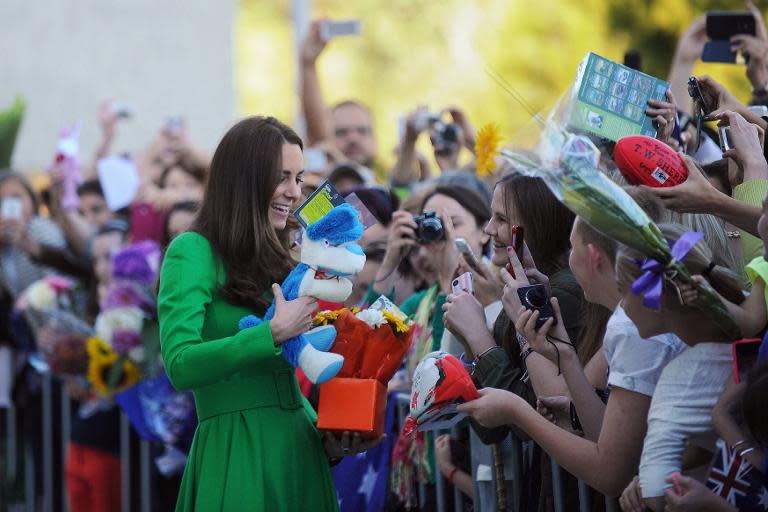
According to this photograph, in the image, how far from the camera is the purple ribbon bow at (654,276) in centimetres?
304

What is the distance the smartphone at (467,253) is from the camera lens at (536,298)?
2.29 feet

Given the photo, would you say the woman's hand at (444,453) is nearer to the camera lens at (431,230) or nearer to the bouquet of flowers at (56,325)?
the camera lens at (431,230)

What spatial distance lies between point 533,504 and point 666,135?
1.29 m

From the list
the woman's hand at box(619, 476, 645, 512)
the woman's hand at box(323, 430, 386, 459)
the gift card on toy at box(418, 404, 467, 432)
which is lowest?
the woman's hand at box(323, 430, 386, 459)

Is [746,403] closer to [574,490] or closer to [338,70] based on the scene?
[574,490]

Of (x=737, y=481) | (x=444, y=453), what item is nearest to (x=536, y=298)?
(x=737, y=481)

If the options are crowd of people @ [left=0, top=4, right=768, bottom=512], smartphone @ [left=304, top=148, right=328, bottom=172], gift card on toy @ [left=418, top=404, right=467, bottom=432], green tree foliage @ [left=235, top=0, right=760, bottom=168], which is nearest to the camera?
crowd of people @ [left=0, top=4, right=768, bottom=512]

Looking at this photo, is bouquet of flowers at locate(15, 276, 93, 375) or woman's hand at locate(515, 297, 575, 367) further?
bouquet of flowers at locate(15, 276, 93, 375)

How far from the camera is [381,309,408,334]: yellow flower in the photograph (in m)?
4.00

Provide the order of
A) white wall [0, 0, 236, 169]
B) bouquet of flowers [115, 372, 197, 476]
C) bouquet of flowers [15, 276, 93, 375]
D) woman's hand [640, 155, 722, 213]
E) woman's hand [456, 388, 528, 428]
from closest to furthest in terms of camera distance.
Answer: woman's hand [640, 155, 722, 213] < woman's hand [456, 388, 528, 428] < bouquet of flowers [115, 372, 197, 476] < bouquet of flowers [15, 276, 93, 375] < white wall [0, 0, 236, 169]

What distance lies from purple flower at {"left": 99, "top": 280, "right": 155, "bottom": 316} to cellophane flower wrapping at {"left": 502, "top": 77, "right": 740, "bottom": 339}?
401 cm

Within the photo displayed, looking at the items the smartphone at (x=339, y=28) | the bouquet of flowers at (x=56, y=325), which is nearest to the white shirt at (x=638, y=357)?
the bouquet of flowers at (x=56, y=325)

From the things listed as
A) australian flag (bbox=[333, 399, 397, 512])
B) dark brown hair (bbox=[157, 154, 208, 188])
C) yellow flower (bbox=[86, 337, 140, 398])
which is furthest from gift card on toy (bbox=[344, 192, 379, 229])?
dark brown hair (bbox=[157, 154, 208, 188])

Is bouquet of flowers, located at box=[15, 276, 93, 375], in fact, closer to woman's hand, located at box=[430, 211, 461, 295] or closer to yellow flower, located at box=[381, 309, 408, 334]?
woman's hand, located at box=[430, 211, 461, 295]
